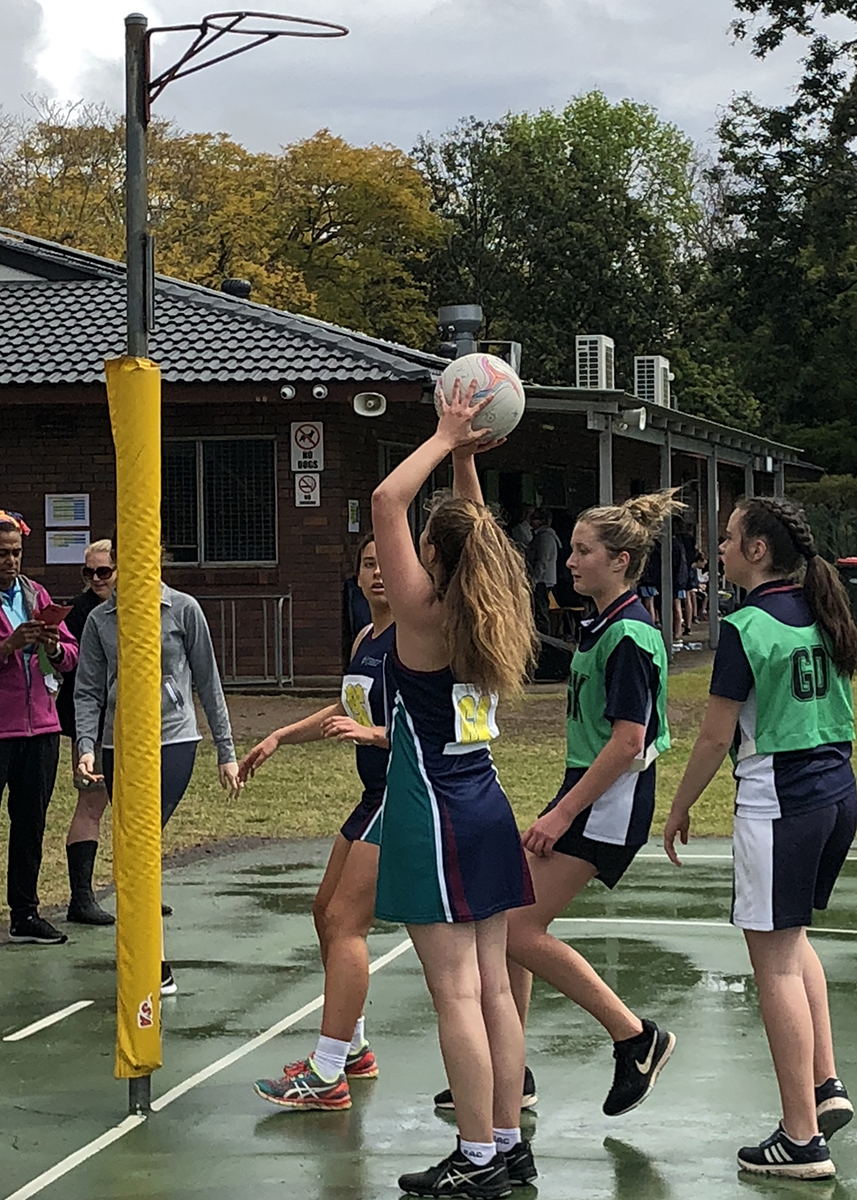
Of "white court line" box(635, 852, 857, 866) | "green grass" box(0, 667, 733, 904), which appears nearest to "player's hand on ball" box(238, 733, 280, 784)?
"green grass" box(0, 667, 733, 904)

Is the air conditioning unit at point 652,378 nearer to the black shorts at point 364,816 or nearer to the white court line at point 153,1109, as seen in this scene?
the white court line at point 153,1109

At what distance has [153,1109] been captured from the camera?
228 inches

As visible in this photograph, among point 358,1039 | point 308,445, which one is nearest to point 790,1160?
point 358,1039

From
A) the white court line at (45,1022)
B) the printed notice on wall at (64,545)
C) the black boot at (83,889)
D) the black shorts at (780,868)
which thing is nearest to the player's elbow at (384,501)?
the black shorts at (780,868)

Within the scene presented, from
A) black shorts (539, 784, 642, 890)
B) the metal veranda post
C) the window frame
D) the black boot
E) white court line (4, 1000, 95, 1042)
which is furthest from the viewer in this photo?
the window frame

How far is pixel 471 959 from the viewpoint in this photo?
4844 mm

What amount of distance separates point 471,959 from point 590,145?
65502 mm

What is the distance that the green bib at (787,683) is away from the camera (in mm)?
5094

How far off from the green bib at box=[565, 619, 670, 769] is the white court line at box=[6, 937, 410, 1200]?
168cm

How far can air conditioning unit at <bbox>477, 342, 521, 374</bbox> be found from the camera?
83.8ft

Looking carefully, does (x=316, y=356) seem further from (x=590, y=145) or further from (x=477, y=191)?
(x=590, y=145)

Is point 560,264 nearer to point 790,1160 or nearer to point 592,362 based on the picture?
point 592,362

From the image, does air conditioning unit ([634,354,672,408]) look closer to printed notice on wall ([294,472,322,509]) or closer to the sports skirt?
printed notice on wall ([294,472,322,509])

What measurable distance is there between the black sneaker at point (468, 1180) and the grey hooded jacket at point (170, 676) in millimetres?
2700
